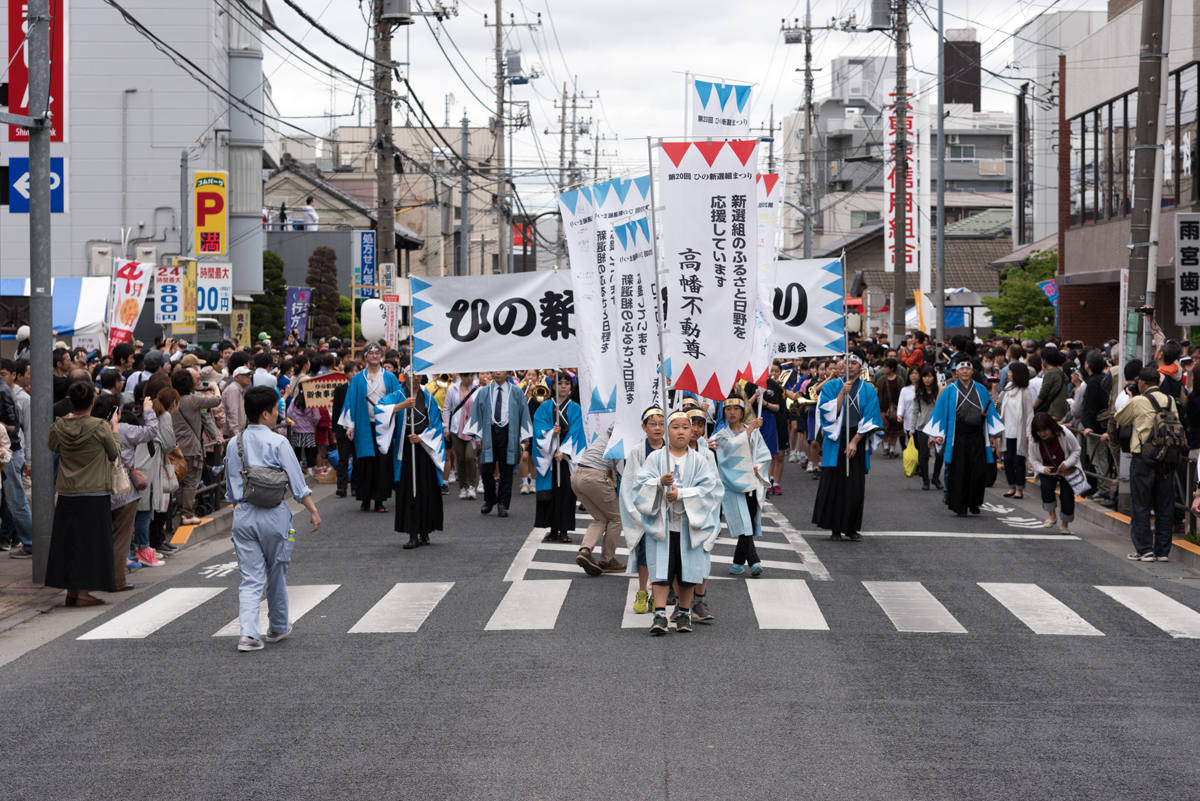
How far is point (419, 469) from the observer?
1334cm

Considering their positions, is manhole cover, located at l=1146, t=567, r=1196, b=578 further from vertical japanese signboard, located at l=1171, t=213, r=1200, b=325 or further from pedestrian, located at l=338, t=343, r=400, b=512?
pedestrian, located at l=338, t=343, r=400, b=512

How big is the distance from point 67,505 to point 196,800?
5.33 m

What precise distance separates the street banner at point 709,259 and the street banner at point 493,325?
2.29m

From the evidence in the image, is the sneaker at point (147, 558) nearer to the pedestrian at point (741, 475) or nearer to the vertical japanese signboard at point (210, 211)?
the pedestrian at point (741, 475)

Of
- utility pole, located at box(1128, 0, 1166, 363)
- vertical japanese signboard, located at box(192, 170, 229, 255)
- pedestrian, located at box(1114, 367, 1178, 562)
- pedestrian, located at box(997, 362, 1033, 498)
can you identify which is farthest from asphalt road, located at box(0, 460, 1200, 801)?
vertical japanese signboard, located at box(192, 170, 229, 255)

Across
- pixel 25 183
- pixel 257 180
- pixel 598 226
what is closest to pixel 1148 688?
pixel 598 226

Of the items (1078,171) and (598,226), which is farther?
(1078,171)

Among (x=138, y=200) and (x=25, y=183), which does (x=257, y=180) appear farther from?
(x=25, y=183)

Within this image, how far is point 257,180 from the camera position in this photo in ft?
144

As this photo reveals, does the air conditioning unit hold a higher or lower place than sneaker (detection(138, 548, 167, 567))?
higher

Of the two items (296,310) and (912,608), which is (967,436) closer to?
(912,608)

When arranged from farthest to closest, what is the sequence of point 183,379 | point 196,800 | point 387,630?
point 183,379 < point 387,630 < point 196,800

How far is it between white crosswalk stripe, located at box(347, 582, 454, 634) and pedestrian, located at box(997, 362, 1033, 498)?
9.36 metres

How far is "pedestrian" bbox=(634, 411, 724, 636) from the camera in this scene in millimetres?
8914
